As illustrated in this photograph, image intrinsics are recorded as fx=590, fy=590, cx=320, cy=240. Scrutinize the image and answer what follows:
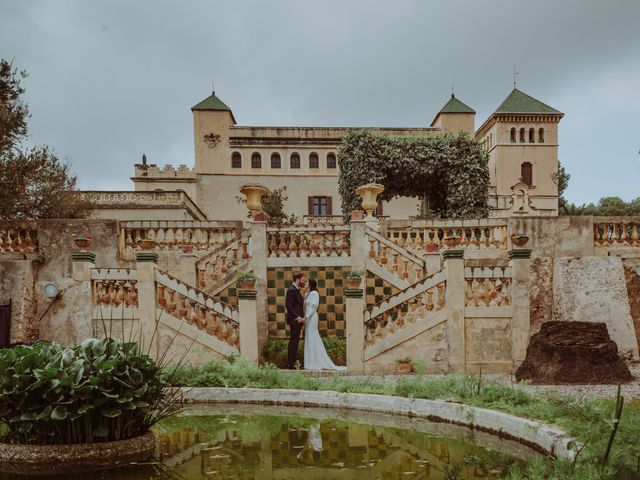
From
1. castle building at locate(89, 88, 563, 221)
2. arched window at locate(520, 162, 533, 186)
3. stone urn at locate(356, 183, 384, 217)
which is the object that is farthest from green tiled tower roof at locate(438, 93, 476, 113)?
stone urn at locate(356, 183, 384, 217)

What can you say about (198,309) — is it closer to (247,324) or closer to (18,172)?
(247,324)

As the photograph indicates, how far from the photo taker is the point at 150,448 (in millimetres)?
5305

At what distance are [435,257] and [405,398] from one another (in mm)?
6809

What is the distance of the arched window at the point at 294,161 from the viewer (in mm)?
43281

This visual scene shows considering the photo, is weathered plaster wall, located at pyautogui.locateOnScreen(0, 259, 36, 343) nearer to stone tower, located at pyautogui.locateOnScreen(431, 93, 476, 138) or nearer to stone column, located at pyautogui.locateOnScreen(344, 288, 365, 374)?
stone column, located at pyautogui.locateOnScreen(344, 288, 365, 374)

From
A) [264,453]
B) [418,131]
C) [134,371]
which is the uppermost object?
[418,131]

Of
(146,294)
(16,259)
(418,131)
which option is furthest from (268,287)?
(418,131)

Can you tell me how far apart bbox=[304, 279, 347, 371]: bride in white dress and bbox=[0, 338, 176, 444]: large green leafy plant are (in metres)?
5.92

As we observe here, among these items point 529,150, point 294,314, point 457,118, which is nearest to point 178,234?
point 294,314

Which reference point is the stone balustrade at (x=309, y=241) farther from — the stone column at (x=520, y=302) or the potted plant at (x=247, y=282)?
the stone column at (x=520, y=302)

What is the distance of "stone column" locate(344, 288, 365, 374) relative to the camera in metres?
10.8

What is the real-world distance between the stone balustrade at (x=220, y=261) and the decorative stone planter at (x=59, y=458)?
8.73 metres

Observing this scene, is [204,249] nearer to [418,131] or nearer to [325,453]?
[325,453]

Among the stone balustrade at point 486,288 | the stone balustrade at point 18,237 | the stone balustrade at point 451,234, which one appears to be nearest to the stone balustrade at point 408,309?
the stone balustrade at point 486,288
